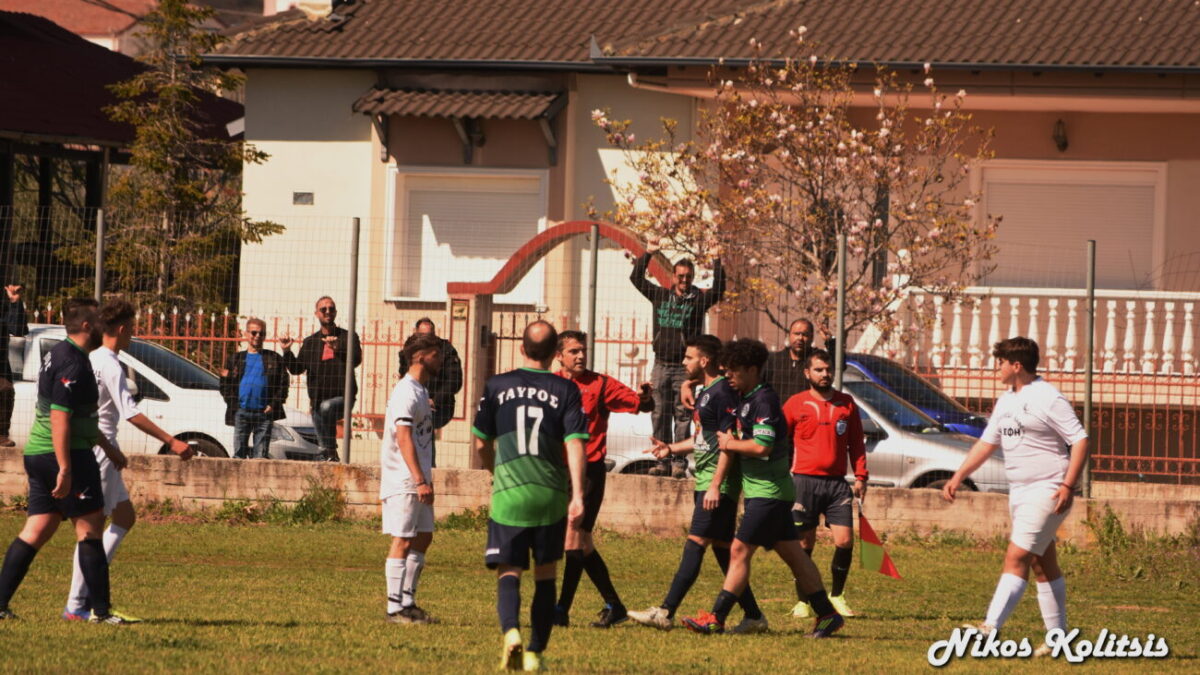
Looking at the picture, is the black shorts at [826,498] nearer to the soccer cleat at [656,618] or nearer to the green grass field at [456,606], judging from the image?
the green grass field at [456,606]

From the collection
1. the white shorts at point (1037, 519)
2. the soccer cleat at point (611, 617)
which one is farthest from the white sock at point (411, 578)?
the white shorts at point (1037, 519)

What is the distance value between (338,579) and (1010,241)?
12.2 m

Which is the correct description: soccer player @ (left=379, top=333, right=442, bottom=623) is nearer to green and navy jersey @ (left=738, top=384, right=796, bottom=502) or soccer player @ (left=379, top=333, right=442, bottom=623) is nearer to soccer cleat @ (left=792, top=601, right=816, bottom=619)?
green and navy jersey @ (left=738, top=384, right=796, bottom=502)

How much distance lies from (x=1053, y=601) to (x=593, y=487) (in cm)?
284

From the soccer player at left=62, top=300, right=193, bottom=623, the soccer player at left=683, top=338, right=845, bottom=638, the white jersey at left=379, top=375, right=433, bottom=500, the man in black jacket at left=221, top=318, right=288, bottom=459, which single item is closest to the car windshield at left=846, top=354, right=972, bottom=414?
the man in black jacket at left=221, top=318, right=288, bottom=459

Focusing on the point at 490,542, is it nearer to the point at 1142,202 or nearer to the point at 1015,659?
the point at 1015,659

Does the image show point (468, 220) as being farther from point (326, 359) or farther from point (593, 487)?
point (593, 487)

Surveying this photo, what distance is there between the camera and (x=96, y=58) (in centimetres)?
3209

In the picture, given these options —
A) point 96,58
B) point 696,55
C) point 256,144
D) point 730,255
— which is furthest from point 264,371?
point 96,58

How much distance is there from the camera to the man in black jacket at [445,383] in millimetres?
15719

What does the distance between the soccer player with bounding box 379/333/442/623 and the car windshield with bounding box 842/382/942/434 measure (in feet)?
21.9

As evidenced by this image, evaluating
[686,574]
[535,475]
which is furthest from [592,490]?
[535,475]

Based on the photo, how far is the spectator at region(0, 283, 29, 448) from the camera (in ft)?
56.0

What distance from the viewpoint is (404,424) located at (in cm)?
1041
